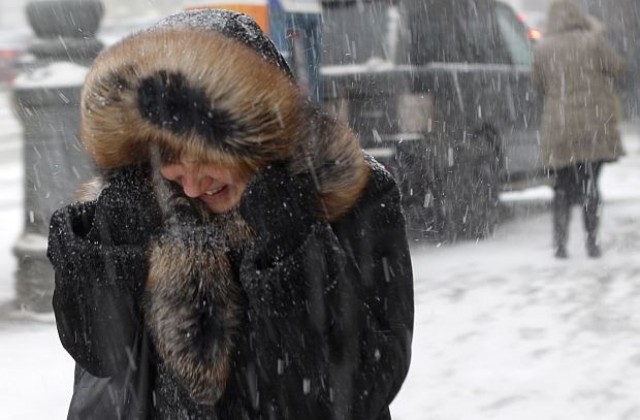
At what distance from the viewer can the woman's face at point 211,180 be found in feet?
6.43

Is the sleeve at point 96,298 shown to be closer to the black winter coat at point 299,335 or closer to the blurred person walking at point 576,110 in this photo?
the black winter coat at point 299,335

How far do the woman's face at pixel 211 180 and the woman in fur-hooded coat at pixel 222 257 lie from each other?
0.07 ft

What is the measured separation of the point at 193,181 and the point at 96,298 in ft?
0.99

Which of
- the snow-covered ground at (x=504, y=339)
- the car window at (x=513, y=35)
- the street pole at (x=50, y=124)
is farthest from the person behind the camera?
the car window at (x=513, y=35)

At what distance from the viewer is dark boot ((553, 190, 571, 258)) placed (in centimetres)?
699

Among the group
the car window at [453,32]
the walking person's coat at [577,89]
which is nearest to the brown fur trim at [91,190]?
the car window at [453,32]

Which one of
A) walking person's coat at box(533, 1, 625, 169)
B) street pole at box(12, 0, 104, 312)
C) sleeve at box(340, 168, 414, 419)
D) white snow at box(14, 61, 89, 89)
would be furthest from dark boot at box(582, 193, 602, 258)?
sleeve at box(340, 168, 414, 419)

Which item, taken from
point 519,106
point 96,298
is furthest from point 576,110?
point 96,298

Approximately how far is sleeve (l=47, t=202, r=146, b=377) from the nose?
16 centimetres

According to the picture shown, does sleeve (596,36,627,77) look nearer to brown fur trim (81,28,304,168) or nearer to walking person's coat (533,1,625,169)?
walking person's coat (533,1,625,169)

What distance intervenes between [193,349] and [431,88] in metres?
5.19

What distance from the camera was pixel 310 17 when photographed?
6.52 metres

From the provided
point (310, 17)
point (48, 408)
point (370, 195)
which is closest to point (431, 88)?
point (310, 17)

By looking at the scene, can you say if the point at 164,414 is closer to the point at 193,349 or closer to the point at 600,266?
the point at 193,349
